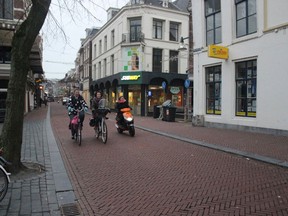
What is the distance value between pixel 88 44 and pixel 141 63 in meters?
19.9

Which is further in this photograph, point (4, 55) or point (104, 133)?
point (4, 55)

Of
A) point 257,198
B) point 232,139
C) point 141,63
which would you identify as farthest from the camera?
point 141,63

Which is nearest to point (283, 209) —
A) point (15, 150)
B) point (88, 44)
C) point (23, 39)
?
point (15, 150)

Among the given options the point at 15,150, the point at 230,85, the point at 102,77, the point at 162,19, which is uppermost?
the point at 162,19

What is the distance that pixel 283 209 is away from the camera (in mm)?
4441

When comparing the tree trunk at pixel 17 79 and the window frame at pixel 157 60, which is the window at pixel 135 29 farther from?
the tree trunk at pixel 17 79

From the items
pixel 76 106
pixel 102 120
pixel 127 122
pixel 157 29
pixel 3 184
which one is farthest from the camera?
pixel 157 29

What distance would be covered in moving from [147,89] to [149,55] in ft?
10.8

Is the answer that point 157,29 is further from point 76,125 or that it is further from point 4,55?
point 76,125

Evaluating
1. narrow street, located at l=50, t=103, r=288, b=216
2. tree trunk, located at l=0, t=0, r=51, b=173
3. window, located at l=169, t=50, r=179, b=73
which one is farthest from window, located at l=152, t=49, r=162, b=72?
tree trunk, located at l=0, t=0, r=51, b=173

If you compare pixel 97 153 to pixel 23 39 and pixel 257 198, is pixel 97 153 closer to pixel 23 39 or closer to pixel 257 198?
pixel 23 39

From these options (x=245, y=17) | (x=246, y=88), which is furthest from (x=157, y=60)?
(x=246, y=88)

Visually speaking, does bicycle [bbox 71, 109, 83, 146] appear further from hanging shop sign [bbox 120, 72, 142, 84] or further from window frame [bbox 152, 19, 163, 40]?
window frame [bbox 152, 19, 163, 40]

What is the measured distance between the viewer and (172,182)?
5.89 metres
